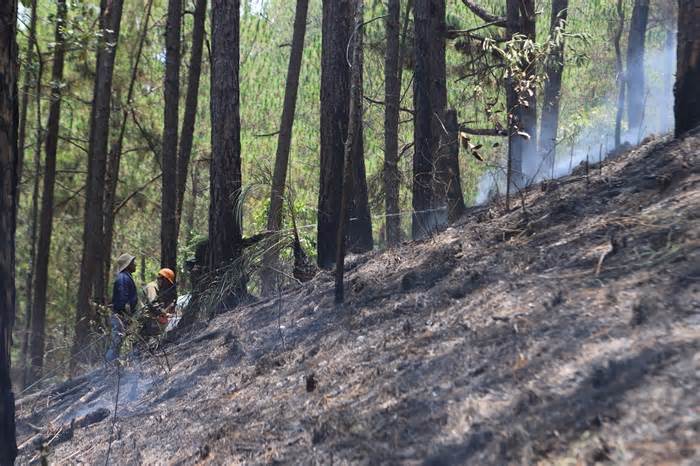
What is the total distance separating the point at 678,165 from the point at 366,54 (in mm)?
13416

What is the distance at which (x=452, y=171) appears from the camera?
401 inches

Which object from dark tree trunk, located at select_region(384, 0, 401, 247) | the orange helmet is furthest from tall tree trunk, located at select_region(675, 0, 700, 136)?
the orange helmet

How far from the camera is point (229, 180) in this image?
38.4 feet

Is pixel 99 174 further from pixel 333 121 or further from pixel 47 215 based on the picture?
pixel 333 121

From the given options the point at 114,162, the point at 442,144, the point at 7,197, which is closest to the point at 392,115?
the point at 442,144

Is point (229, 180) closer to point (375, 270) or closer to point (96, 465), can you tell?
point (375, 270)

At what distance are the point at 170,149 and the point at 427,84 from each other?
632cm

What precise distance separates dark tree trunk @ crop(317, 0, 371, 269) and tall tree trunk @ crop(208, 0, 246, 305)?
1151 millimetres

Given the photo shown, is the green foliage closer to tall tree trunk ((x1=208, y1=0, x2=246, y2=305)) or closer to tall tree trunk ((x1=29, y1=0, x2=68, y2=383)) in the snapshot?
tall tree trunk ((x1=29, y1=0, x2=68, y2=383))

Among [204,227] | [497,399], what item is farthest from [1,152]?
[204,227]

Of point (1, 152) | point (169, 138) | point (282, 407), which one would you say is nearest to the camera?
point (282, 407)

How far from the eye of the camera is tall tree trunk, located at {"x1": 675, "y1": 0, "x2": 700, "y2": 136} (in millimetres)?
7367

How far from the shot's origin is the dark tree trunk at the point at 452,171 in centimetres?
999

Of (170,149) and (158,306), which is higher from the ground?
(170,149)
